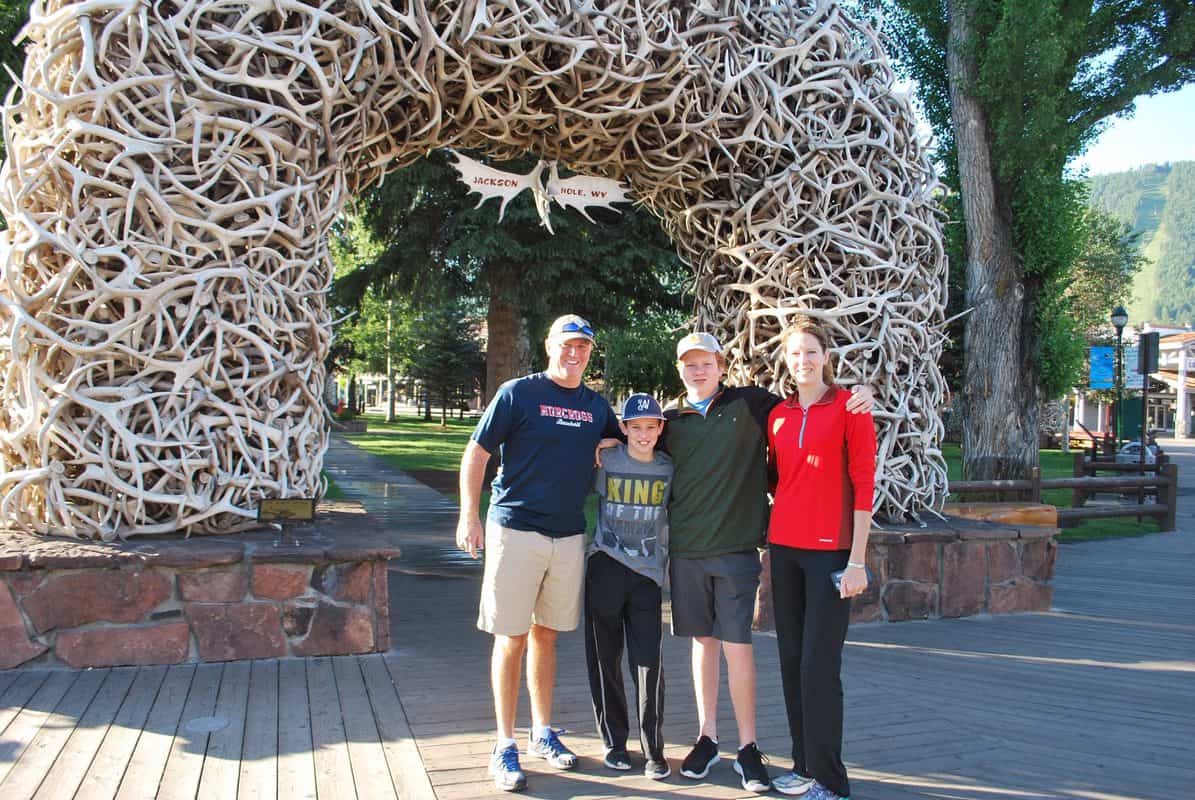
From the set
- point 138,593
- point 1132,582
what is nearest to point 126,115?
point 138,593

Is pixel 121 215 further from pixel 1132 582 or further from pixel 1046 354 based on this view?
pixel 1046 354

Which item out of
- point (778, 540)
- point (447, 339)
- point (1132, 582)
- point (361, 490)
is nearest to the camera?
point (778, 540)

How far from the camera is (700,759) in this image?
3.45m

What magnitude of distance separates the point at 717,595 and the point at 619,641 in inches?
17.3

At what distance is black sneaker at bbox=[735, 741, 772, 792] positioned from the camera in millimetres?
3336

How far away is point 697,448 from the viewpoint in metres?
3.63

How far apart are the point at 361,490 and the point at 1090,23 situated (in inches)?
431

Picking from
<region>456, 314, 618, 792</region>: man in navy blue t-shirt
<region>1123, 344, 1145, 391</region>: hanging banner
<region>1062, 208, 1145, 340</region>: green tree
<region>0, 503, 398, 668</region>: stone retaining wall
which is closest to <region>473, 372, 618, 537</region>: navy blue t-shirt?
<region>456, 314, 618, 792</region>: man in navy blue t-shirt

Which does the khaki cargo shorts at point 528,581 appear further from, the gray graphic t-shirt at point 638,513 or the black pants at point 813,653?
→ the black pants at point 813,653

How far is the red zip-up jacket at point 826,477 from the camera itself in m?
3.32

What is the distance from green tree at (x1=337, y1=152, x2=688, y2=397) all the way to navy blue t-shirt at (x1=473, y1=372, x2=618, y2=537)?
23.3 ft

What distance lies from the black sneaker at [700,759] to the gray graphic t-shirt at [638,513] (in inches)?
24.5

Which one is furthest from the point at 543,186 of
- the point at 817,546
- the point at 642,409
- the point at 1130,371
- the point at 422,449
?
the point at 1130,371

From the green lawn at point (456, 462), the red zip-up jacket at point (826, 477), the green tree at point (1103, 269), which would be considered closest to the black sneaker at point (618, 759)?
the red zip-up jacket at point (826, 477)
